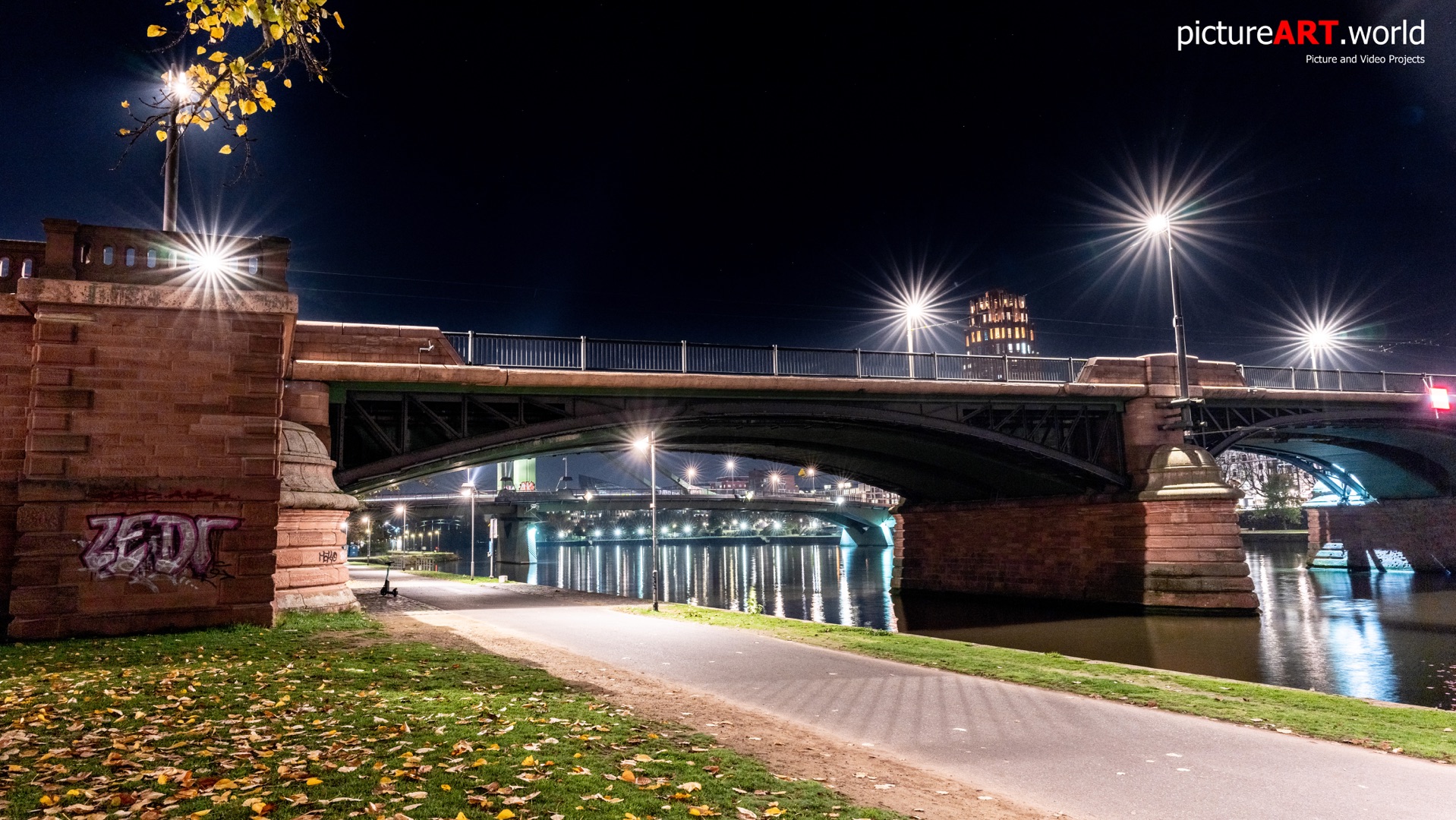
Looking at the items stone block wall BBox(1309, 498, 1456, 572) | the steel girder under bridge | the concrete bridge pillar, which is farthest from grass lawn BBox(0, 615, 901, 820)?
the concrete bridge pillar

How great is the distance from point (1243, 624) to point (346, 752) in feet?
97.7

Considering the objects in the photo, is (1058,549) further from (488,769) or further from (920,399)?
(488,769)

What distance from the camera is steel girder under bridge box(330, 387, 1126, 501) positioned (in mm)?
25016

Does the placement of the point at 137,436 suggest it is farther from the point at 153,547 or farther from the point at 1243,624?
the point at 1243,624

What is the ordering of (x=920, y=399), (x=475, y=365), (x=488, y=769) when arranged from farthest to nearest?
(x=920, y=399) < (x=475, y=365) < (x=488, y=769)

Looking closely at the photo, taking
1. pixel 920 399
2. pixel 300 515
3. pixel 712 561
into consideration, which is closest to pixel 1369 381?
pixel 920 399

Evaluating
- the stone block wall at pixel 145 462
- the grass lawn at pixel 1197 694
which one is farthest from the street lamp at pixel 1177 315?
the stone block wall at pixel 145 462

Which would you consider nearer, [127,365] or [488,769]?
[488,769]

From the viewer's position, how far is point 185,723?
24.1 feet

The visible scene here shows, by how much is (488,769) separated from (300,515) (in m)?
14.4

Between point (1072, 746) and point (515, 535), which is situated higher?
point (1072, 746)

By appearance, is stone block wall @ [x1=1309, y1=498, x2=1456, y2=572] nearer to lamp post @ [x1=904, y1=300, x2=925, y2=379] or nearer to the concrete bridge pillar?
lamp post @ [x1=904, y1=300, x2=925, y2=379]

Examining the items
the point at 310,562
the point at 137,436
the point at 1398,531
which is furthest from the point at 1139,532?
the point at 1398,531

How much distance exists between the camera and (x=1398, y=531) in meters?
51.0
